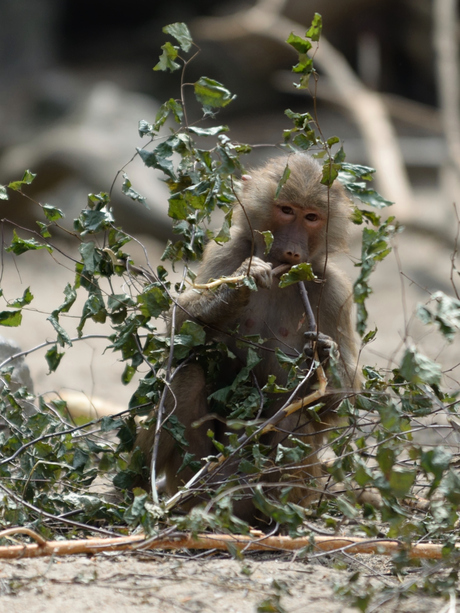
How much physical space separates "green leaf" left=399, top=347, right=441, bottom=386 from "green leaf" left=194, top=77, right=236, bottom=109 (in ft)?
5.23

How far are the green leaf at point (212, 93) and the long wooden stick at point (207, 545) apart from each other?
1.86 metres

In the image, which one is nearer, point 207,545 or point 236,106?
point 207,545

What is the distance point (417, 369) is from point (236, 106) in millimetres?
14466

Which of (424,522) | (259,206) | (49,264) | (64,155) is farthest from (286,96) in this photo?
(424,522)

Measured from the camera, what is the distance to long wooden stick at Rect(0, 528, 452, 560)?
2740 mm

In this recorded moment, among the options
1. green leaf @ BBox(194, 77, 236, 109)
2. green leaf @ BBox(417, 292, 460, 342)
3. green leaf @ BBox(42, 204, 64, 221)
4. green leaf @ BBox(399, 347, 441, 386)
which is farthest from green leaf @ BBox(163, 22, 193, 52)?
green leaf @ BBox(399, 347, 441, 386)

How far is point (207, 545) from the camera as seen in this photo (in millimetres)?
2848

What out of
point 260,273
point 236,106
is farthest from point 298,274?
point 236,106

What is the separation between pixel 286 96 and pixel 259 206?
1278cm

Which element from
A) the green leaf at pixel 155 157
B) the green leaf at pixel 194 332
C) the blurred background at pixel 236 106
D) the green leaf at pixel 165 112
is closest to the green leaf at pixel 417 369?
the green leaf at pixel 194 332

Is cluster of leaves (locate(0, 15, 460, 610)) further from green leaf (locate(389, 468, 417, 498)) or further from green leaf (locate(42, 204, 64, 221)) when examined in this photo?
green leaf (locate(389, 468, 417, 498))

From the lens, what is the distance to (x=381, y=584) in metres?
2.79

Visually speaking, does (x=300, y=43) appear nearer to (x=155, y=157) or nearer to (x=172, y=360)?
(x=155, y=157)

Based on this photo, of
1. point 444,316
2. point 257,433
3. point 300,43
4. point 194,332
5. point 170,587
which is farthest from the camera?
point 194,332
